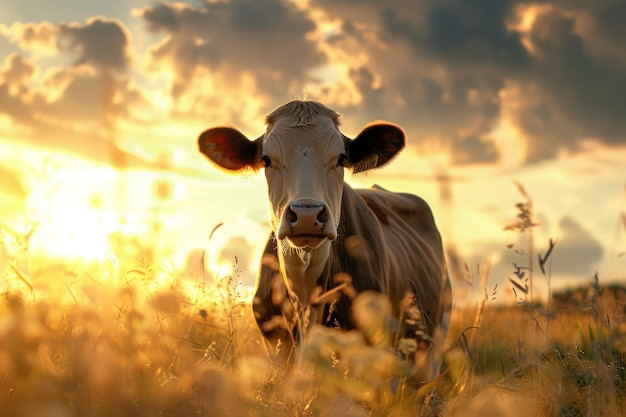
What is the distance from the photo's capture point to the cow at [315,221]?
4867mm

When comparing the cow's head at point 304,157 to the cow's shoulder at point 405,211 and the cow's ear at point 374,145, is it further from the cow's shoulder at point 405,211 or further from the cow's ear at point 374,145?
the cow's shoulder at point 405,211

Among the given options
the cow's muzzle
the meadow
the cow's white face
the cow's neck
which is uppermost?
the cow's white face

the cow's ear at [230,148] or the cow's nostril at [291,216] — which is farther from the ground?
the cow's ear at [230,148]

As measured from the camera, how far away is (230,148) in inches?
245

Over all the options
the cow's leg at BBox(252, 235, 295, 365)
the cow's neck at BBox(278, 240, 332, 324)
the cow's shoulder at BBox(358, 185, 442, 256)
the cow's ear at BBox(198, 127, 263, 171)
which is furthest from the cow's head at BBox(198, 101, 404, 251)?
the cow's shoulder at BBox(358, 185, 442, 256)

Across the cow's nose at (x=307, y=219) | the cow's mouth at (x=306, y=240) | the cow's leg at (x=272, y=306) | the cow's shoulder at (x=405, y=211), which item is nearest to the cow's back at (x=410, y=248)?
the cow's shoulder at (x=405, y=211)

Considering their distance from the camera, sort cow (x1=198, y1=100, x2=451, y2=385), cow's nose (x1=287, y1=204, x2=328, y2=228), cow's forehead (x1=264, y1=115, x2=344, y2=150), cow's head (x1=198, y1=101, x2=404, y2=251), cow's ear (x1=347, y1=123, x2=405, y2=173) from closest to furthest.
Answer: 1. cow's nose (x1=287, y1=204, x2=328, y2=228)
2. cow's head (x1=198, y1=101, x2=404, y2=251)
3. cow (x1=198, y1=100, x2=451, y2=385)
4. cow's forehead (x1=264, y1=115, x2=344, y2=150)
5. cow's ear (x1=347, y1=123, x2=405, y2=173)

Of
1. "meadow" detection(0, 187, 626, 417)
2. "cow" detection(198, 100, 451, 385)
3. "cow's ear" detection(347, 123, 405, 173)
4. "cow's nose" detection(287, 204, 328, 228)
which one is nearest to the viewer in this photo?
"meadow" detection(0, 187, 626, 417)

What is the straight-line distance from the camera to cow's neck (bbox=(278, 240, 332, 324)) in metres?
5.26

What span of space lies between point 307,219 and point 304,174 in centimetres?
67

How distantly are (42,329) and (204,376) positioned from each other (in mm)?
516

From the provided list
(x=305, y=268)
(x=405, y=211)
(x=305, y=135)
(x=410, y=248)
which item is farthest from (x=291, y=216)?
(x=405, y=211)

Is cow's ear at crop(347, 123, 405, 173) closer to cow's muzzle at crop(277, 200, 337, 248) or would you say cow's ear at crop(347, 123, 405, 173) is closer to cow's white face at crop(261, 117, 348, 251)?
cow's white face at crop(261, 117, 348, 251)

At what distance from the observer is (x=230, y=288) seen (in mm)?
3730
